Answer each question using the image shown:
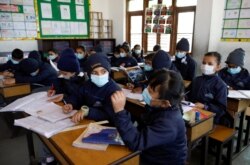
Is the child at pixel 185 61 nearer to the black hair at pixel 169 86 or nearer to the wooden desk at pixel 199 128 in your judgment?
the wooden desk at pixel 199 128

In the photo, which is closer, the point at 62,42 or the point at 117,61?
the point at 117,61

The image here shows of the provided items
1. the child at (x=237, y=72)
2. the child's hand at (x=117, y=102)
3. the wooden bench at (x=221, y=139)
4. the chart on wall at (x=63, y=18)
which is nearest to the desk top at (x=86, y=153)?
the child's hand at (x=117, y=102)

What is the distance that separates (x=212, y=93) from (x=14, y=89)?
2740 mm

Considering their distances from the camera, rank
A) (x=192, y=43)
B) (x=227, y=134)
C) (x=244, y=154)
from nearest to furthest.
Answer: (x=227, y=134)
(x=244, y=154)
(x=192, y=43)

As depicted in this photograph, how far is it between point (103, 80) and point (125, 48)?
3.45 meters

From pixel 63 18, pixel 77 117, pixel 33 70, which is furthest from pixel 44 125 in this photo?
pixel 63 18

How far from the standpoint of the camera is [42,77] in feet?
10.5

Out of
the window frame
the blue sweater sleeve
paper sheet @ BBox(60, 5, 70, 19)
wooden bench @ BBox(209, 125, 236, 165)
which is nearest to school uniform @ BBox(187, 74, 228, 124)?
wooden bench @ BBox(209, 125, 236, 165)

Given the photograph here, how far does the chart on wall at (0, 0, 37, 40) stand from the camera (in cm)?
533

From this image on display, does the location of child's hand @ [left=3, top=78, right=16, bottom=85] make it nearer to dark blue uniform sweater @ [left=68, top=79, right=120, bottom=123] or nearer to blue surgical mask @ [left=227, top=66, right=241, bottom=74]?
dark blue uniform sweater @ [left=68, top=79, right=120, bottom=123]

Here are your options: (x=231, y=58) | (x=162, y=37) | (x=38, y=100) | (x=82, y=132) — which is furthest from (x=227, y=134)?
(x=162, y=37)

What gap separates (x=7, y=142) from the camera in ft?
8.92

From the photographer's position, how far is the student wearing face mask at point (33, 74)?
3.09 meters

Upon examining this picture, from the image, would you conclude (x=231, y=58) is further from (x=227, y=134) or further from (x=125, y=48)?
(x=125, y=48)
